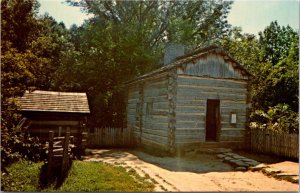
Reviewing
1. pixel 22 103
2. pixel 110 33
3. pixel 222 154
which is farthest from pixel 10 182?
pixel 110 33

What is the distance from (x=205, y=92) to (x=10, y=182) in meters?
10.3

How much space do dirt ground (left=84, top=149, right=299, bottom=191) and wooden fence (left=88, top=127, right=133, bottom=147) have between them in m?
3.94

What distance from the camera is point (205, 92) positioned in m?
16.1

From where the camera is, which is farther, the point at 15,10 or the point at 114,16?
the point at 114,16

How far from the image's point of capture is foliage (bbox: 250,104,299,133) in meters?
18.0

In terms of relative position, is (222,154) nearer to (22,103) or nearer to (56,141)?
(56,141)

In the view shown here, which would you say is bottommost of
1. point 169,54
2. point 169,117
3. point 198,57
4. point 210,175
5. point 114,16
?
point 210,175

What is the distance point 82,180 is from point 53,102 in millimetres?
6064

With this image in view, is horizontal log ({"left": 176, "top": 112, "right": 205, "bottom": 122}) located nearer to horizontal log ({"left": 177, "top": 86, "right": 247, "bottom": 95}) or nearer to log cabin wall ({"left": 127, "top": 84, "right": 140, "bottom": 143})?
horizontal log ({"left": 177, "top": 86, "right": 247, "bottom": 95})

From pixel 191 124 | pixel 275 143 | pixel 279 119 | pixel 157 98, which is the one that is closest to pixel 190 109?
pixel 191 124

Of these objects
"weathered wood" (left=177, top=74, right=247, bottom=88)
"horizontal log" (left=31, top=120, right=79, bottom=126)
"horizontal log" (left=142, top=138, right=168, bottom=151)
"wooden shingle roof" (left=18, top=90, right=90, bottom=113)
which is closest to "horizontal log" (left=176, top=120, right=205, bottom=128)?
"horizontal log" (left=142, top=138, right=168, bottom=151)

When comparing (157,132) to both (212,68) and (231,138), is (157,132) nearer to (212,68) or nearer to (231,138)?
(231,138)

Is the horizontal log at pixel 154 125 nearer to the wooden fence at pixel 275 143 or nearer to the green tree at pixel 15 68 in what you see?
the wooden fence at pixel 275 143

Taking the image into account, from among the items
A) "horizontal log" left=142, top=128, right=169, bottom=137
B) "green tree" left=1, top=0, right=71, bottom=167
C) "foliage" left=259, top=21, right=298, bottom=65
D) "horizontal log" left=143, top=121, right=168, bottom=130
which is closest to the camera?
"green tree" left=1, top=0, right=71, bottom=167
